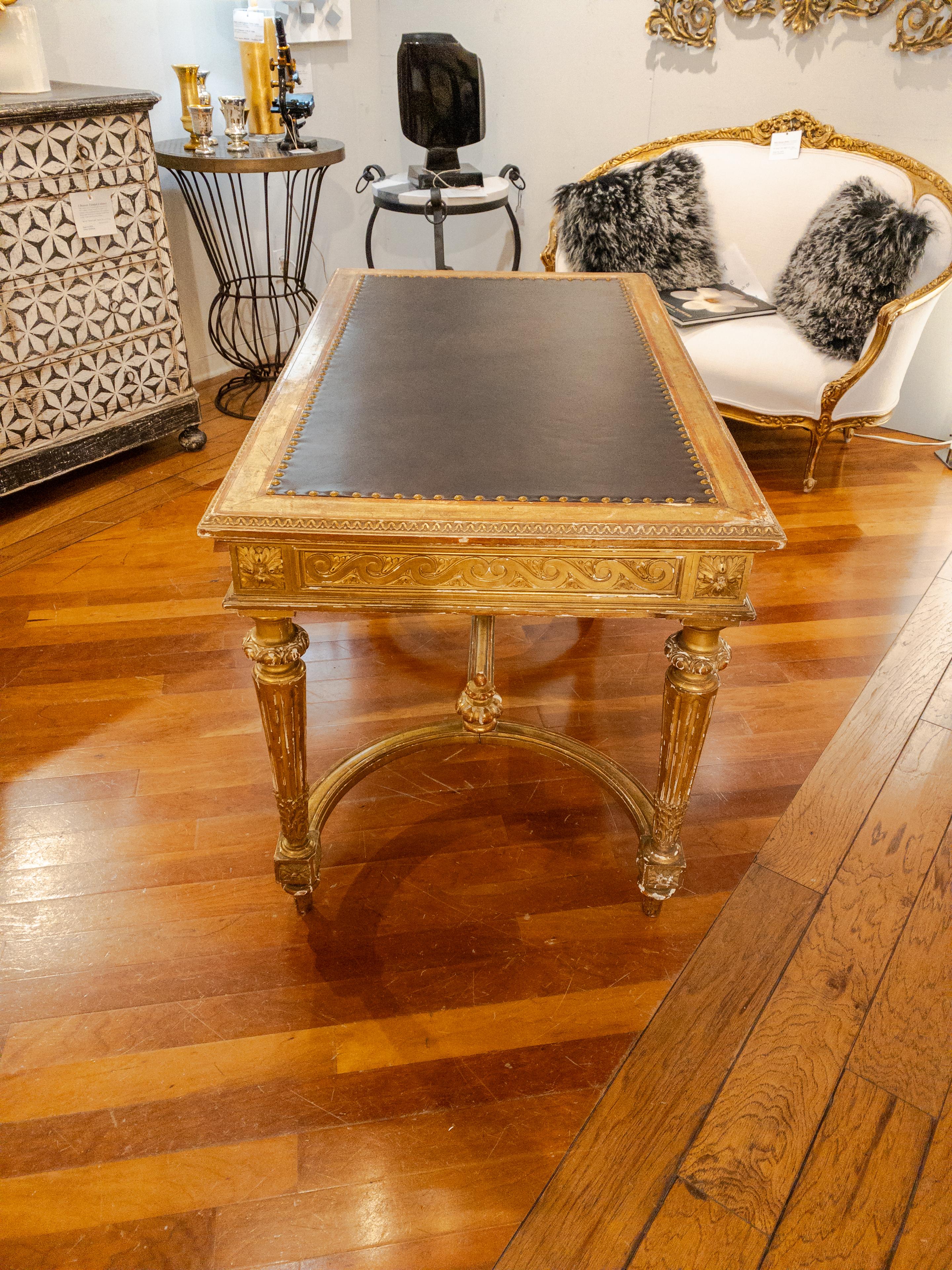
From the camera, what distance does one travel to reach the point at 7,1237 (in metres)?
1.31

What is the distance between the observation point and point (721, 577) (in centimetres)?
135

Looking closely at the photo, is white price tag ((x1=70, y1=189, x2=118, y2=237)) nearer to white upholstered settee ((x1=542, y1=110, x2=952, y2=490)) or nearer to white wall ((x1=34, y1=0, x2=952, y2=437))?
white wall ((x1=34, y1=0, x2=952, y2=437))

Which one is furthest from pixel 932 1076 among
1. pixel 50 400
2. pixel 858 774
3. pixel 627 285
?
pixel 50 400

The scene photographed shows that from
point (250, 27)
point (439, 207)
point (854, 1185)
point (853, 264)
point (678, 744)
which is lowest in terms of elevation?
point (854, 1185)

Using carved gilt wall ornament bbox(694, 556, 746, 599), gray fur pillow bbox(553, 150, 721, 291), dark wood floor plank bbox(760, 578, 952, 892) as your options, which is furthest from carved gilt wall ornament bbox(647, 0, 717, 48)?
carved gilt wall ornament bbox(694, 556, 746, 599)

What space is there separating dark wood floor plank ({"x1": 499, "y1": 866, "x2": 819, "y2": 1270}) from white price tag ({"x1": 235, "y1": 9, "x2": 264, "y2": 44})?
3217 millimetres

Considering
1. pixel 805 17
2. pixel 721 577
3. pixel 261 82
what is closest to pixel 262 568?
pixel 721 577

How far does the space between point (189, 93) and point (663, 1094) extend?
11.0 feet

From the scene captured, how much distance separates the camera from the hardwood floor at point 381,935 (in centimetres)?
136

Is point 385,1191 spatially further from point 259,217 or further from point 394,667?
point 259,217

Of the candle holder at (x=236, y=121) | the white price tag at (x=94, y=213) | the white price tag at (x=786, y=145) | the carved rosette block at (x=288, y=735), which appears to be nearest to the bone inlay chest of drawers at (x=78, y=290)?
the white price tag at (x=94, y=213)

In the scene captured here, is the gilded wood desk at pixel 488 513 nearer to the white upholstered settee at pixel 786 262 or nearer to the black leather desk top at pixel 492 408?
the black leather desk top at pixel 492 408

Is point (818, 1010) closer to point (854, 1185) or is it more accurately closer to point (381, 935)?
point (854, 1185)

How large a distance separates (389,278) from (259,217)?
6.96 feet
